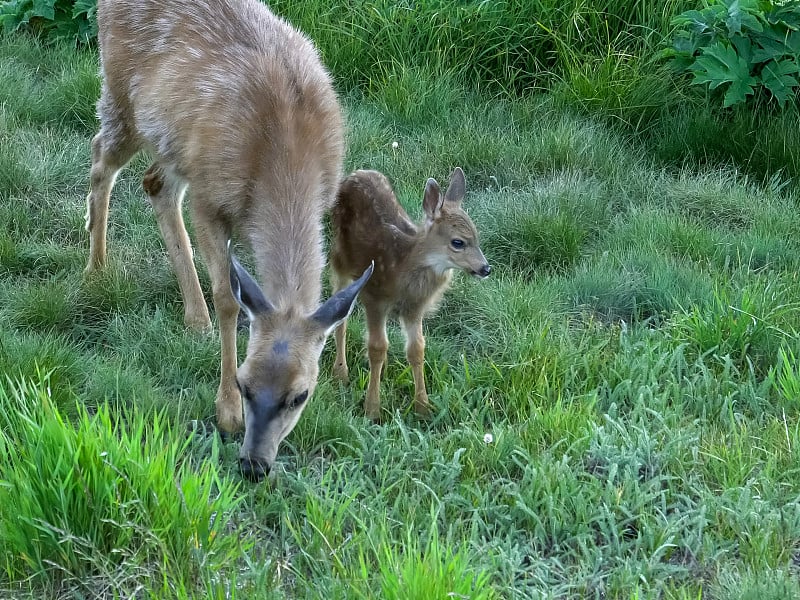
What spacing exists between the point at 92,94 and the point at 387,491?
436 cm

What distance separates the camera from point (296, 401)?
153 inches

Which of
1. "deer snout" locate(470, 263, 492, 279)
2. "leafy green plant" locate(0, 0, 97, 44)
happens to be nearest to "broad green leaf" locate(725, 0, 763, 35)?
"deer snout" locate(470, 263, 492, 279)

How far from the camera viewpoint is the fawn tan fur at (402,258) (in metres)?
4.72

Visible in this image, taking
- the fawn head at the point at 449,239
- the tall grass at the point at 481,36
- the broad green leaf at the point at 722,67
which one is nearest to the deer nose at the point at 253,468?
the fawn head at the point at 449,239

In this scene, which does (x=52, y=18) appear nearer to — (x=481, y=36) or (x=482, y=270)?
(x=481, y=36)

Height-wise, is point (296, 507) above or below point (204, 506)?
below

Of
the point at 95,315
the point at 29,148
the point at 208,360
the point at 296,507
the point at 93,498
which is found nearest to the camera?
the point at 93,498

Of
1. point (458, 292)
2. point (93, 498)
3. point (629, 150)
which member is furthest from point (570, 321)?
point (93, 498)

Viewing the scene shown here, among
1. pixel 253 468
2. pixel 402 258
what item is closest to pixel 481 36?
pixel 402 258

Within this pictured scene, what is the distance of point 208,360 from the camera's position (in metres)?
4.99

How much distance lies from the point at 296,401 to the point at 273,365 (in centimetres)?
17

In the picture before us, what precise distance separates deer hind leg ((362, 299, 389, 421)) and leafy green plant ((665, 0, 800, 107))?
324 cm

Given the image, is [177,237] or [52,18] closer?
[177,237]

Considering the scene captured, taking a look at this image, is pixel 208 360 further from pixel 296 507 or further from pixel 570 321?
pixel 570 321
